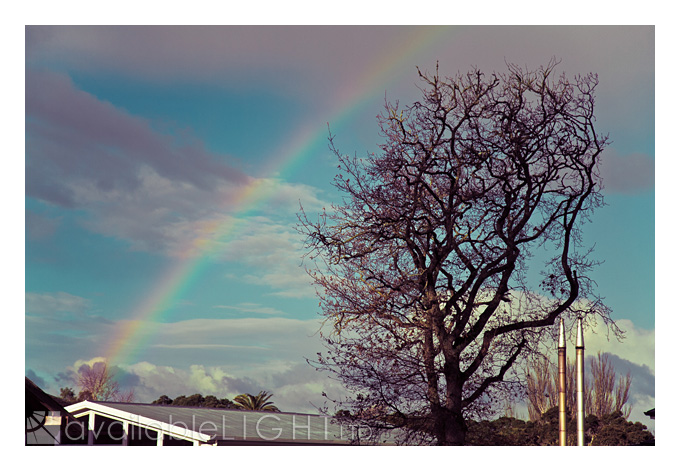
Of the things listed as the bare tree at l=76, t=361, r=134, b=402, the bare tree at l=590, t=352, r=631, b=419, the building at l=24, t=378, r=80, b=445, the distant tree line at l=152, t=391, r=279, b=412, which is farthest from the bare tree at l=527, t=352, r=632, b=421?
the bare tree at l=76, t=361, r=134, b=402

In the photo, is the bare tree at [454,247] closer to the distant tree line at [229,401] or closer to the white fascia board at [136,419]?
the white fascia board at [136,419]

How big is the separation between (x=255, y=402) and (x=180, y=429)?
3.95 meters

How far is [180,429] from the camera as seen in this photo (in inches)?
433

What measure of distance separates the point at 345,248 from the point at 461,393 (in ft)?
9.42

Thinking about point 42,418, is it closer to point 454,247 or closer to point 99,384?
Answer: point 99,384

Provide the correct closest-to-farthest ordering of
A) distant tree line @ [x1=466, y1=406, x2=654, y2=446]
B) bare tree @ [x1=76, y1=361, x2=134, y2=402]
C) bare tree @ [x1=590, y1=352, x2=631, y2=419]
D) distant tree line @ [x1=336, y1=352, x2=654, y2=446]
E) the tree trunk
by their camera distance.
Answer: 1. the tree trunk
2. distant tree line @ [x1=336, y1=352, x2=654, y2=446]
3. distant tree line @ [x1=466, y1=406, x2=654, y2=446]
4. bare tree @ [x1=590, y1=352, x2=631, y2=419]
5. bare tree @ [x1=76, y1=361, x2=134, y2=402]

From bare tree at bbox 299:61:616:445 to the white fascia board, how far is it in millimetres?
2403

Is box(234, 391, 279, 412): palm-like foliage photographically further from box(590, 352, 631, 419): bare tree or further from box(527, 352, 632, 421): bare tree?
box(590, 352, 631, 419): bare tree

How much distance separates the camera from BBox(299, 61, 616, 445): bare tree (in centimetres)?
1059
